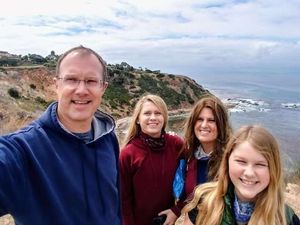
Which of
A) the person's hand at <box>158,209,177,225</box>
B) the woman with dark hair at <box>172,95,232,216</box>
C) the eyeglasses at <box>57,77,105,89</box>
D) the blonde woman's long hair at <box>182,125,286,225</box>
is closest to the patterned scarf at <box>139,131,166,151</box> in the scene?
the woman with dark hair at <box>172,95,232,216</box>

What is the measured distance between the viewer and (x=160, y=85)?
51.1 metres

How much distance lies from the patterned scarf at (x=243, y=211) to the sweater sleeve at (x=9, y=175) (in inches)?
49.8

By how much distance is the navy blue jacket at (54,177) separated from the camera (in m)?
1.63

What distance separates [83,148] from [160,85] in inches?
1939

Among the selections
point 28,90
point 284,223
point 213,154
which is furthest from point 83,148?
point 28,90

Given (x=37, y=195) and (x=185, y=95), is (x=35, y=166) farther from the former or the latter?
(x=185, y=95)

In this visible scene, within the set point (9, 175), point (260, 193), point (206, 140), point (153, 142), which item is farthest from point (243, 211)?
point (9, 175)

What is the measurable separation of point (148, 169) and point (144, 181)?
102mm

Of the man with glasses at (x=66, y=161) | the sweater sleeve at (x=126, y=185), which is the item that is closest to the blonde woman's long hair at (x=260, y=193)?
the man with glasses at (x=66, y=161)

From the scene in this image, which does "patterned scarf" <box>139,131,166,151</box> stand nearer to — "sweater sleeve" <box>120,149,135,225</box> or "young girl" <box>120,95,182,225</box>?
"young girl" <box>120,95,182,225</box>

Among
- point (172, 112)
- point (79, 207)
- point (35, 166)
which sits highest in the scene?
point (35, 166)

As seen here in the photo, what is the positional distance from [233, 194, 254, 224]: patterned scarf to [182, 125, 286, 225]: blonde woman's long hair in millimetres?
34

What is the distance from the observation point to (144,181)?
321 cm

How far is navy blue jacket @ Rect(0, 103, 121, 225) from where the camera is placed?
1630 millimetres
